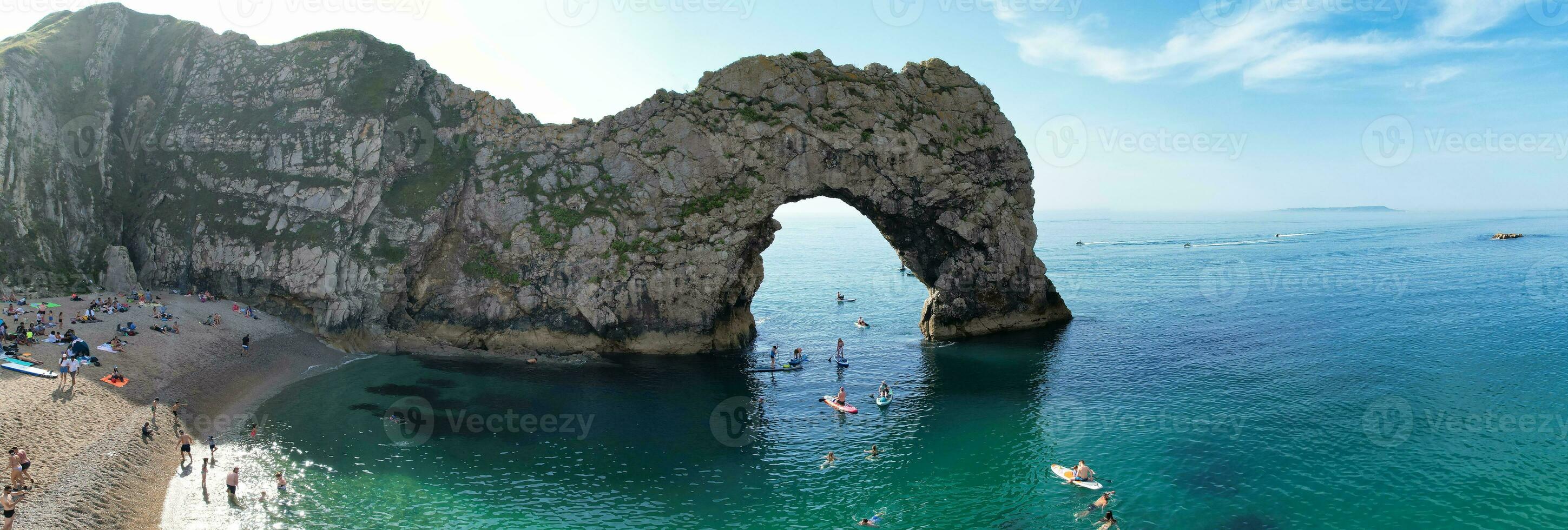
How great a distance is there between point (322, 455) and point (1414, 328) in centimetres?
8371

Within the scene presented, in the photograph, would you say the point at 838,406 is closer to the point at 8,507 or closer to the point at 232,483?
the point at 232,483

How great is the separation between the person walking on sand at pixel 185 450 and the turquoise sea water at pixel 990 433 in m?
1.87

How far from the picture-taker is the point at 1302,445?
3791 cm

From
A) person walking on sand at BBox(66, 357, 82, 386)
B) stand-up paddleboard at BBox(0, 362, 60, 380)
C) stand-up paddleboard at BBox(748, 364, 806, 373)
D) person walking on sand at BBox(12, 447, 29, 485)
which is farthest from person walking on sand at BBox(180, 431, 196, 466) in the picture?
stand-up paddleboard at BBox(748, 364, 806, 373)

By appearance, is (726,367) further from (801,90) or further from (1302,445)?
(1302,445)

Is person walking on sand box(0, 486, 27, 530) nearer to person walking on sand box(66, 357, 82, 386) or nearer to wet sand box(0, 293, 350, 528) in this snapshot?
wet sand box(0, 293, 350, 528)

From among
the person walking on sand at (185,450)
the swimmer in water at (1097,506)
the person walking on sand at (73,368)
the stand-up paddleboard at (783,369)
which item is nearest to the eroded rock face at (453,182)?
the stand-up paddleboard at (783,369)

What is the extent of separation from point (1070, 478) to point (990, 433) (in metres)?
7.50

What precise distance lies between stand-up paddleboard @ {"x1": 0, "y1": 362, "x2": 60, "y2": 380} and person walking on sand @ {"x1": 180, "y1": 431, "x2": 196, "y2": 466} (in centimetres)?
983

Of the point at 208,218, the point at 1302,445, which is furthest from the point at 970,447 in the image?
the point at 208,218

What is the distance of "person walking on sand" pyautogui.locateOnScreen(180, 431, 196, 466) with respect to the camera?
116 ft

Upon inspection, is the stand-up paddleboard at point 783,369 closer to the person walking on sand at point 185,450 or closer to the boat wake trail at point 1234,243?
the person walking on sand at point 185,450

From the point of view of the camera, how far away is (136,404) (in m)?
39.8

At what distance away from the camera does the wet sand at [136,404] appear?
29.9 m
